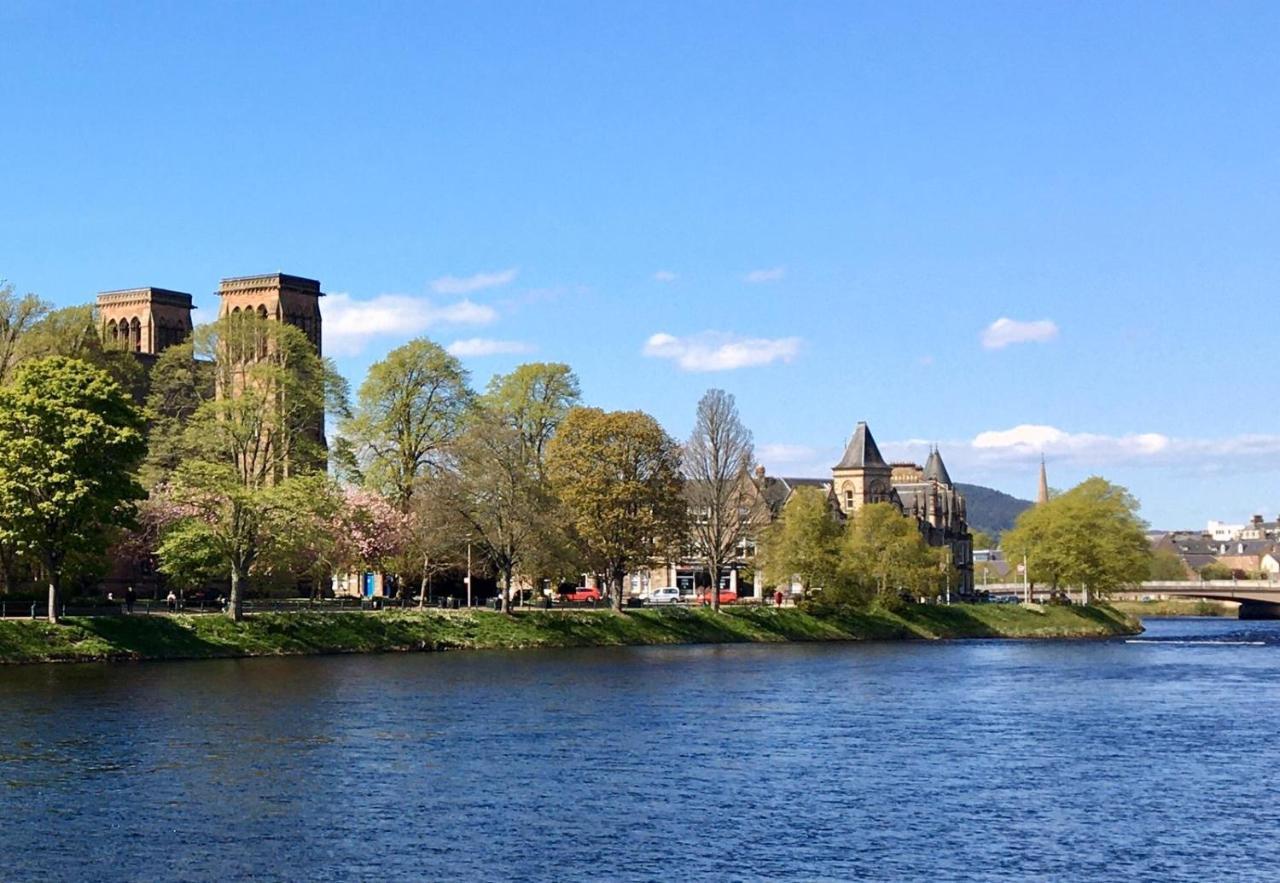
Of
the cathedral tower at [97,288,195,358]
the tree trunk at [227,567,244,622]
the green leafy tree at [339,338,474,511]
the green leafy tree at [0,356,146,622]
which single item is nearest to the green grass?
the tree trunk at [227,567,244,622]

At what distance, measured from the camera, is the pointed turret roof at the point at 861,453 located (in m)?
191

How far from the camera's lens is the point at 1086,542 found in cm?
15088

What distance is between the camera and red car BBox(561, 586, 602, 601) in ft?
456

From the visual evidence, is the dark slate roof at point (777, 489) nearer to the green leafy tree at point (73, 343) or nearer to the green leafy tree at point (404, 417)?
the green leafy tree at point (404, 417)

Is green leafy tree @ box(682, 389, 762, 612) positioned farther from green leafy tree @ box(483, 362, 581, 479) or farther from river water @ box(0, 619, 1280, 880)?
river water @ box(0, 619, 1280, 880)

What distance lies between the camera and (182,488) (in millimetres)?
95562

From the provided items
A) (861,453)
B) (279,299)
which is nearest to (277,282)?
(279,299)

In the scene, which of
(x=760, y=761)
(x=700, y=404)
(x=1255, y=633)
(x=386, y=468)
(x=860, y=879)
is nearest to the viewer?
(x=860, y=879)

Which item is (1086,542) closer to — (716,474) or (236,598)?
(716,474)

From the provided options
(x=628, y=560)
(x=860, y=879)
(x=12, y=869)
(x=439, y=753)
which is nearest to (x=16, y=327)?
(x=628, y=560)

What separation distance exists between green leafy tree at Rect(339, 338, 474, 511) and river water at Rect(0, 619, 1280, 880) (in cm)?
3489

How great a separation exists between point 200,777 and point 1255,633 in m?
135

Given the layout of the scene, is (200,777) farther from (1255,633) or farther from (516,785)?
(1255,633)

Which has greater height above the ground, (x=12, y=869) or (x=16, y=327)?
(x=16, y=327)
